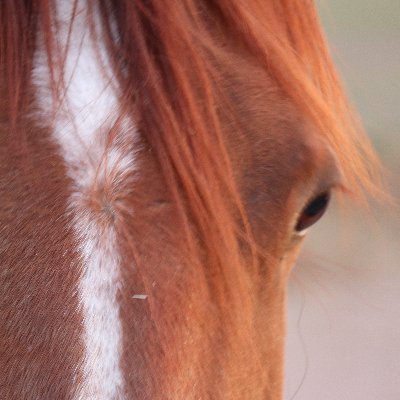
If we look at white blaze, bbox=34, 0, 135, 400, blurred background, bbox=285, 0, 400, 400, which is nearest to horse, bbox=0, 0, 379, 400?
white blaze, bbox=34, 0, 135, 400

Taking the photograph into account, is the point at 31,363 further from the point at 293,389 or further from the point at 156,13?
the point at 293,389

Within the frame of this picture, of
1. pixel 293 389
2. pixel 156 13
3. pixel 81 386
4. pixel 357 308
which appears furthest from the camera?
pixel 357 308

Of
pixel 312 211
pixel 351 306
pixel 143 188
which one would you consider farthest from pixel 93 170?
pixel 351 306

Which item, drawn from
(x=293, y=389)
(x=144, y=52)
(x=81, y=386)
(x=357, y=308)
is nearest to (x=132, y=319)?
(x=81, y=386)

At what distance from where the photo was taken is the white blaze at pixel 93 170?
1.69 feet

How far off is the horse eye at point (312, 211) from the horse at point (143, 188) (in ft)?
0.04

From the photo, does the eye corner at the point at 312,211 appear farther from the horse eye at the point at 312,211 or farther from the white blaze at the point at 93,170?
the white blaze at the point at 93,170

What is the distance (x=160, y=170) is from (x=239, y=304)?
16 centimetres

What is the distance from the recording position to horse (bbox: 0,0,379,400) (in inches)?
20.5

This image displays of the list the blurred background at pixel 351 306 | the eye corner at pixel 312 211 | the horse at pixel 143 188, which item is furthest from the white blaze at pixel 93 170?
the blurred background at pixel 351 306

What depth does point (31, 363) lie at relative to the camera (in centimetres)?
52

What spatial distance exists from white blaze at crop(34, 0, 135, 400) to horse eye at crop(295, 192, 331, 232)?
0.78 ft

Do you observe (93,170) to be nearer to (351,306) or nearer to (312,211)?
(312,211)

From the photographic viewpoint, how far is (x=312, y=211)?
73 cm
